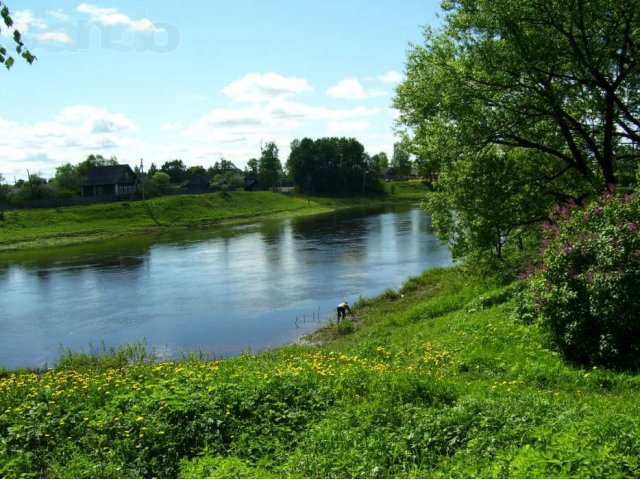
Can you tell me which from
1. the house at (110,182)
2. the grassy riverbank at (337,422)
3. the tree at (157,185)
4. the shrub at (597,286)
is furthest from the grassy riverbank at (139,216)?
the shrub at (597,286)

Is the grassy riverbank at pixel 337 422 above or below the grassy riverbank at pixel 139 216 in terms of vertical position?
below

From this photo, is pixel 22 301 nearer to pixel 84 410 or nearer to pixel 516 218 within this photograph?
pixel 84 410

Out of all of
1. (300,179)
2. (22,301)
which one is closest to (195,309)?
(22,301)

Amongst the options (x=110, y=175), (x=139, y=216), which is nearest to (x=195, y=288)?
(x=139, y=216)

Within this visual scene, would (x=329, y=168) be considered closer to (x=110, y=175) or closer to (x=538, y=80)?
(x=110, y=175)

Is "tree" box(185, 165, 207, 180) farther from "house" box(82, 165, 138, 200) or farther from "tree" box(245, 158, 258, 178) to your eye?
"house" box(82, 165, 138, 200)

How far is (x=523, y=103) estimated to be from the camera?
18.8 metres

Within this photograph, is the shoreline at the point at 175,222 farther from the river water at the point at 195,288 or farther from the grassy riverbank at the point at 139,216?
the river water at the point at 195,288

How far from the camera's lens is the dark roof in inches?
3802

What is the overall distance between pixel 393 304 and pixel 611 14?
1453 cm

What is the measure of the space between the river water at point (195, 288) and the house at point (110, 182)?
129ft

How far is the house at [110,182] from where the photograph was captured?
3802 inches

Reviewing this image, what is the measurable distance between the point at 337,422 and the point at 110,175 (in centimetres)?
9790

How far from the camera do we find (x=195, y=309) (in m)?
28.3
